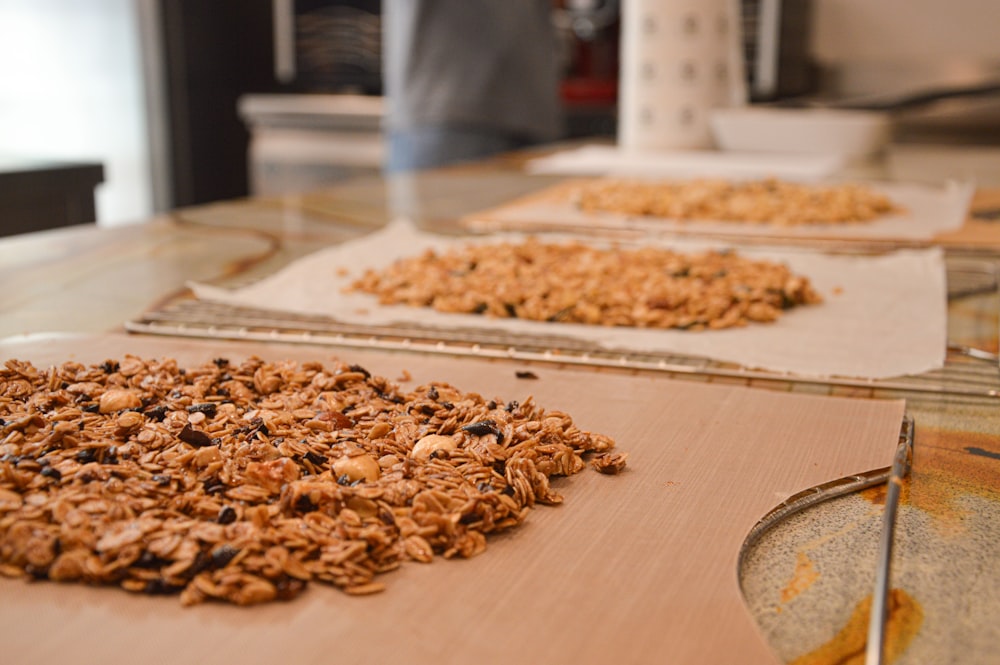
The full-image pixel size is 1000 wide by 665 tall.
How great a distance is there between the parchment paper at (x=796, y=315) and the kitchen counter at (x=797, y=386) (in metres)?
0.04

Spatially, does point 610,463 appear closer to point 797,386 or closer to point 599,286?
point 797,386

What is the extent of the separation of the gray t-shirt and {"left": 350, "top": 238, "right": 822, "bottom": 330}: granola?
1.29 meters

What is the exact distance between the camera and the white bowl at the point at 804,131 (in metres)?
2.34

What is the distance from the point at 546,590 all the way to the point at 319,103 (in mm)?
3188

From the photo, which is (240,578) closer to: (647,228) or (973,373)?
(973,373)

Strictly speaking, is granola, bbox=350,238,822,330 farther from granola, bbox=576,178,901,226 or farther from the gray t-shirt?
the gray t-shirt

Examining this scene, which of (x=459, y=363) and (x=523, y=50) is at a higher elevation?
(x=523, y=50)

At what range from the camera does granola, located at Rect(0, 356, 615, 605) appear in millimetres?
544

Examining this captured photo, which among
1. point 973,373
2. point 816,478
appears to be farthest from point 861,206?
point 816,478

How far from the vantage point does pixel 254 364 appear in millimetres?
869

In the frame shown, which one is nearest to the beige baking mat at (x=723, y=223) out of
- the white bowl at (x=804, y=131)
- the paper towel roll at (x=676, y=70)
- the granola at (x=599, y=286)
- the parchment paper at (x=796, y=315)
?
the parchment paper at (x=796, y=315)

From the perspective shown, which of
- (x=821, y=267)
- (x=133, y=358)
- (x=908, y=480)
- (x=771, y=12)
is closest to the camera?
(x=908, y=480)

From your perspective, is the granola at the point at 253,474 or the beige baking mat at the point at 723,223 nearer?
the granola at the point at 253,474

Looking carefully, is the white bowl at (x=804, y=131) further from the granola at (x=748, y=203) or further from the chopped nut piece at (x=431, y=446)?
the chopped nut piece at (x=431, y=446)
